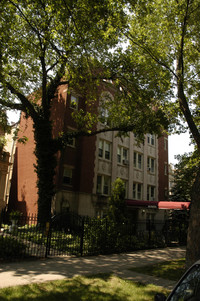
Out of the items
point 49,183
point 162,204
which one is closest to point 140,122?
point 49,183

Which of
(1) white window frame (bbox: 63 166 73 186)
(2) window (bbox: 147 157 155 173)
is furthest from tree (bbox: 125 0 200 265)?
(2) window (bbox: 147 157 155 173)

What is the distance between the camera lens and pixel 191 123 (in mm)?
10023

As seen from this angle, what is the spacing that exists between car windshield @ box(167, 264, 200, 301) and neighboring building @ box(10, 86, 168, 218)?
16491 millimetres

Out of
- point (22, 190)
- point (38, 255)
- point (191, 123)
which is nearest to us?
point (191, 123)

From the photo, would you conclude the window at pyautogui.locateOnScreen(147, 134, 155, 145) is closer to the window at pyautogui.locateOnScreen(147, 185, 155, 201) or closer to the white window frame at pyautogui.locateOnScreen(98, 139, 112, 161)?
the window at pyautogui.locateOnScreen(147, 185, 155, 201)

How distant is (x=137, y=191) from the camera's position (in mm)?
28531

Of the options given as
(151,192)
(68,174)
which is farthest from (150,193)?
(68,174)

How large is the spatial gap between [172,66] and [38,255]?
11.4 m

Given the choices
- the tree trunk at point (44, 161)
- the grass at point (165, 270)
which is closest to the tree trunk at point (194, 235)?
the grass at point (165, 270)

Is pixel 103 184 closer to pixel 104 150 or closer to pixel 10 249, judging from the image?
pixel 104 150

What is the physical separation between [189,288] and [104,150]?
2219 cm

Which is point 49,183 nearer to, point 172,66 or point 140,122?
point 140,122

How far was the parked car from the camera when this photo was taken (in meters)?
3.05

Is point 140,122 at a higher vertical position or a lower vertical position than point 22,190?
higher
